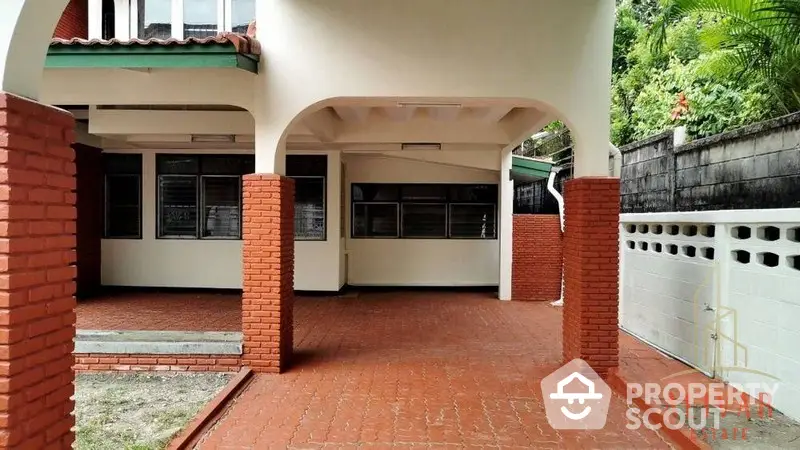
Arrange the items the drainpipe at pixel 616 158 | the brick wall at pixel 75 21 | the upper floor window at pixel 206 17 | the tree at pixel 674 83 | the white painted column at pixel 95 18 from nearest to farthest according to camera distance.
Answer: the tree at pixel 674 83
the drainpipe at pixel 616 158
the brick wall at pixel 75 21
the upper floor window at pixel 206 17
the white painted column at pixel 95 18

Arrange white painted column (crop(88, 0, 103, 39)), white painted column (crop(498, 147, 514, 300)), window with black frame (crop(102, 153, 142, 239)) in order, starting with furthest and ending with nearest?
window with black frame (crop(102, 153, 142, 239)) < white painted column (crop(498, 147, 514, 300)) < white painted column (crop(88, 0, 103, 39))

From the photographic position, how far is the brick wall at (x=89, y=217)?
33.4 feet

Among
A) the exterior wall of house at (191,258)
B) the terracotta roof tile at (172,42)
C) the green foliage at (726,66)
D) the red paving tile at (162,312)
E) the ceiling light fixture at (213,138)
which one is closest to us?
the terracotta roof tile at (172,42)

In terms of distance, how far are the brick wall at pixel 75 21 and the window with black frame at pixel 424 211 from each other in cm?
596

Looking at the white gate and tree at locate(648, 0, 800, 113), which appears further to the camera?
tree at locate(648, 0, 800, 113)

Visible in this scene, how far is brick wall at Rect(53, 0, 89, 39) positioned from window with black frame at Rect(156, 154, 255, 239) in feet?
9.09

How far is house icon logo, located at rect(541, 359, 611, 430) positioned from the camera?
461 centimetres

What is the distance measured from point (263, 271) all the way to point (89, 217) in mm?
6818

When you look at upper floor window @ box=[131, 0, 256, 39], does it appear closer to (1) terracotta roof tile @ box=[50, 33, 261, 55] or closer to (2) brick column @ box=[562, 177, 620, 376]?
(1) terracotta roof tile @ box=[50, 33, 261, 55]

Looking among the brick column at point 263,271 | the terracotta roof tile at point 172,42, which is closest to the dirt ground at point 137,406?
the brick column at point 263,271

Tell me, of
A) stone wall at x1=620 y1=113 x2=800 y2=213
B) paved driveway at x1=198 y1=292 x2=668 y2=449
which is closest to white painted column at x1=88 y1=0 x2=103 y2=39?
paved driveway at x1=198 y1=292 x2=668 y2=449

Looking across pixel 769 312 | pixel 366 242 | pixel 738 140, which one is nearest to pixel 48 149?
pixel 769 312

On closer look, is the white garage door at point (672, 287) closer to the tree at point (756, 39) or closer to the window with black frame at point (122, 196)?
the tree at point (756, 39)

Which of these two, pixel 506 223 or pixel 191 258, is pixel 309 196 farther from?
pixel 506 223
